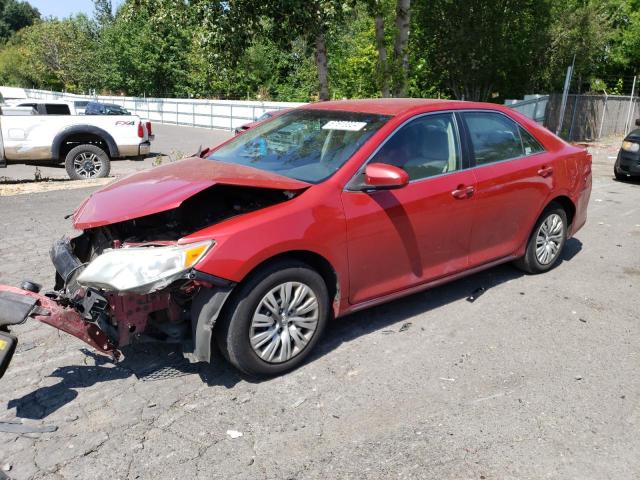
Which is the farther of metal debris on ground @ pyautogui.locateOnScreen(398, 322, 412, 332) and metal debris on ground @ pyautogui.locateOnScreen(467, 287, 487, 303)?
metal debris on ground @ pyautogui.locateOnScreen(467, 287, 487, 303)

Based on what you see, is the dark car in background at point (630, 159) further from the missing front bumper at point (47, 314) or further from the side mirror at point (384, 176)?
the missing front bumper at point (47, 314)

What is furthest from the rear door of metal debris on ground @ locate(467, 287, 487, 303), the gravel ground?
the gravel ground

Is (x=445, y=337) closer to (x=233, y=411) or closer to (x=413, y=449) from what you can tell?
(x=413, y=449)

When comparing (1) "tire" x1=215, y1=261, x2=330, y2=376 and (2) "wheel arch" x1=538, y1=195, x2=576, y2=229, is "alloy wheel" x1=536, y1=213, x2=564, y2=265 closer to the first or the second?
(2) "wheel arch" x1=538, y1=195, x2=576, y2=229

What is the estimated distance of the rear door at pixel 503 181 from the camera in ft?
15.4

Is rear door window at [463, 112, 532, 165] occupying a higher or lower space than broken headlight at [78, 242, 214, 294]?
higher

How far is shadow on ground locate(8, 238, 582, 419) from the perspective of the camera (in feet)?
11.3

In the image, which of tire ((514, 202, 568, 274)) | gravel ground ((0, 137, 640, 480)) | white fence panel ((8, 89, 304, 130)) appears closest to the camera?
gravel ground ((0, 137, 640, 480))

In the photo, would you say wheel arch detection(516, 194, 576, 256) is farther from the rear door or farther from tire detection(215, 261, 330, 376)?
tire detection(215, 261, 330, 376)

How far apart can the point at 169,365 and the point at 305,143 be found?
6.18 feet

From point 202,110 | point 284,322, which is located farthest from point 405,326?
point 202,110

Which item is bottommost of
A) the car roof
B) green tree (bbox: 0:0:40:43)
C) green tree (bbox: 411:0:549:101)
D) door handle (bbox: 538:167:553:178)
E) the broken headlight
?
the broken headlight

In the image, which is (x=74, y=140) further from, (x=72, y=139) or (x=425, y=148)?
(x=425, y=148)

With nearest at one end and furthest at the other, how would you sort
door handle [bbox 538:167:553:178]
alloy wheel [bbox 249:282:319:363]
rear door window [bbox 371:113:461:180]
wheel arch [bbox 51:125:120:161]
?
1. alloy wheel [bbox 249:282:319:363]
2. rear door window [bbox 371:113:461:180]
3. door handle [bbox 538:167:553:178]
4. wheel arch [bbox 51:125:120:161]
